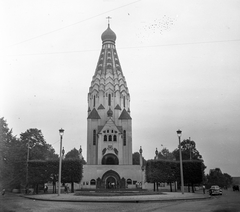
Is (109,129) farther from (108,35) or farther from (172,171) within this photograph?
(108,35)

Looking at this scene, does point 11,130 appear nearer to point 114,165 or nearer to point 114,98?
point 114,165

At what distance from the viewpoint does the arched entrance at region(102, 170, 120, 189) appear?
63938 mm

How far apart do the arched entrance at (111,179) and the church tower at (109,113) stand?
555 cm

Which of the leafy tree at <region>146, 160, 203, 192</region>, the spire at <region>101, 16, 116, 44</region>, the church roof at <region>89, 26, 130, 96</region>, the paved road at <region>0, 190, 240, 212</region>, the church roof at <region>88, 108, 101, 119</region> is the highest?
the spire at <region>101, 16, 116, 44</region>

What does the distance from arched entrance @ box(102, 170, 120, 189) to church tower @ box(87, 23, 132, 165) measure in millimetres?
5551

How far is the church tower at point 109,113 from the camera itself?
235 feet

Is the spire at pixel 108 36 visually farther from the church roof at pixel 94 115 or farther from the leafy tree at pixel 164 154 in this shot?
the leafy tree at pixel 164 154

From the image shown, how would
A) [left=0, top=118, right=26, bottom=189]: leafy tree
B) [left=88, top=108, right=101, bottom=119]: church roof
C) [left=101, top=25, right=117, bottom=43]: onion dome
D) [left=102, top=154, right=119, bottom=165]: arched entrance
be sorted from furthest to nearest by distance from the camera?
1. [left=101, top=25, right=117, bottom=43]: onion dome
2. [left=88, top=108, right=101, bottom=119]: church roof
3. [left=102, top=154, right=119, bottom=165]: arched entrance
4. [left=0, top=118, right=26, bottom=189]: leafy tree

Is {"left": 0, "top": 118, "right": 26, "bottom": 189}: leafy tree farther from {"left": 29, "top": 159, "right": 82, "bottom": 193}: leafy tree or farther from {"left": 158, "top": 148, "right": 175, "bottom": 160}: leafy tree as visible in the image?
{"left": 158, "top": 148, "right": 175, "bottom": 160}: leafy tree

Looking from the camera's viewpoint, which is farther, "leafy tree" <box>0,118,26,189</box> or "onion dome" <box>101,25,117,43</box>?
"onion dome" <box>101,25,117,43</box>

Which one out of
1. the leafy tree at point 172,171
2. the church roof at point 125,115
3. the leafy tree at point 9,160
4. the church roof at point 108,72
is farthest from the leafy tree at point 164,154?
the leafy tree at point 9,160

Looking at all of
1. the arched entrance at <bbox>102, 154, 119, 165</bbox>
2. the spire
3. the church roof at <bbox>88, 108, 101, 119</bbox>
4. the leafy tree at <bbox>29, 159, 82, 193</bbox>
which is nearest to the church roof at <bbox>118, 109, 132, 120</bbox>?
the church roof at <bbox>88, 108, 101, 119</bbox>

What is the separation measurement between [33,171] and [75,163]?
24.4ft

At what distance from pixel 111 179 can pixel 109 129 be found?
13.6 m
